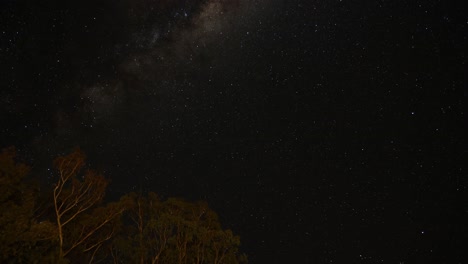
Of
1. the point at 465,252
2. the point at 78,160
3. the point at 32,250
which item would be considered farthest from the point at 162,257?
the point at 465,252

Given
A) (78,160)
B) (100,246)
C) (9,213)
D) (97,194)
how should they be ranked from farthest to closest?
(100,246) → (97,194) → (78,160) → (9,213)

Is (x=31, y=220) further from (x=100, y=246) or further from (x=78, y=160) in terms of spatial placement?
(x=100, y=246)

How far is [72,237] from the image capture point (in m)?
13.9

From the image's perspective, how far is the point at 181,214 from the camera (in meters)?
15.5

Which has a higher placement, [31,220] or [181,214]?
[181,214]

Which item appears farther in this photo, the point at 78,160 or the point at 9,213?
the point at 78,160

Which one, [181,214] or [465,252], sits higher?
[465,252]

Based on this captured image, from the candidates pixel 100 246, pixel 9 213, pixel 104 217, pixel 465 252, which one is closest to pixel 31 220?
pixel 9 213

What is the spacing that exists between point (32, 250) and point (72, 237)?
203 inches

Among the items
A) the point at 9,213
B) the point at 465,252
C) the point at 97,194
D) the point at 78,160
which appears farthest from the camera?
the point at 465,252

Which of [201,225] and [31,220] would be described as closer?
[31,220]

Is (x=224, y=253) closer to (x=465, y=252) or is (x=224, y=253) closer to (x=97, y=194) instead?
(x=97, y=194)

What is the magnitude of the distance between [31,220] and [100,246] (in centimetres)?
658

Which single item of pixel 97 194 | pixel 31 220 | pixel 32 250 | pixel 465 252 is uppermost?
pixel 465 252
